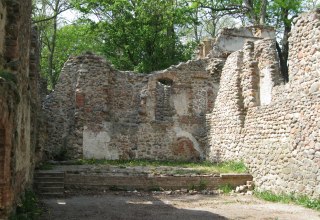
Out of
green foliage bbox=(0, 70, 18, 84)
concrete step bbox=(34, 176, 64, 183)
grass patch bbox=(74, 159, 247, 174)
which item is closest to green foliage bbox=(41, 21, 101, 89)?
grass patch bbox=(74, 159, 247, 174)

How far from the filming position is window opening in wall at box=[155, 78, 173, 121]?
19.3m

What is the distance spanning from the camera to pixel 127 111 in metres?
18.8

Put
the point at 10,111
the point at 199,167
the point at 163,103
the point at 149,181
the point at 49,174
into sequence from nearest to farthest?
the point at 10,111 < the point at 49,174 < the point at 149,181 < the point at 199,167 < the point at 163,103

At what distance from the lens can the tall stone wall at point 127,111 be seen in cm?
1798

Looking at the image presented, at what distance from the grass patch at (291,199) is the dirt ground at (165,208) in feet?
0.91

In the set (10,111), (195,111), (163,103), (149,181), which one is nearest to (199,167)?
Result: (149,181)

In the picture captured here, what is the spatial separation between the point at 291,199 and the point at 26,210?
22.5ft

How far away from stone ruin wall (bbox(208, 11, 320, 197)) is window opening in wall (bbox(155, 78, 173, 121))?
109 inches

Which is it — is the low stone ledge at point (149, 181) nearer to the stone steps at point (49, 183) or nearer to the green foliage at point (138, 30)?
the stone steps at point (49, 183)

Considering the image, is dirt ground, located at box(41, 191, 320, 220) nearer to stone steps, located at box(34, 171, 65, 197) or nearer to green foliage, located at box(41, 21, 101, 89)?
stone steps, located at box(34, 171, 65, 197)

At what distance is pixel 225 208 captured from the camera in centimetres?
1045

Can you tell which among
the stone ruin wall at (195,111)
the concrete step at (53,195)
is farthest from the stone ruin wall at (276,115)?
the concrete step at (53,195)

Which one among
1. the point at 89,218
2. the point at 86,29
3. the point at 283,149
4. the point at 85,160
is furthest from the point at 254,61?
the point at 86,29

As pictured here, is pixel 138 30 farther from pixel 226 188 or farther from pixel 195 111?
pixel 226 188
